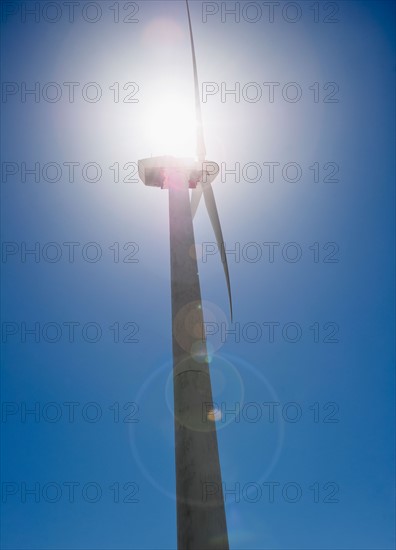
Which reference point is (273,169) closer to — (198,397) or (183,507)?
(198,397)

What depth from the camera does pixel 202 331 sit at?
1135cm

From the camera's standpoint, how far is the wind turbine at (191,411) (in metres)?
9.22

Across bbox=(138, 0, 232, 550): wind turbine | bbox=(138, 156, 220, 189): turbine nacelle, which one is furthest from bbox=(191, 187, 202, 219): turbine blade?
bbox=(138, 0, 232, 550): wind turbine

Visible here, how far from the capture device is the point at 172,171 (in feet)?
54.0

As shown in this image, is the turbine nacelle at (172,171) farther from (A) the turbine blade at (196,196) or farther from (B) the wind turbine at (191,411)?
(B) the wind turbine at (191,411)

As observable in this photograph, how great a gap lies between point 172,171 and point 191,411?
8.75 metres

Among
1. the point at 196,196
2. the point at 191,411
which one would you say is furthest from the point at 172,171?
the point at 191,411

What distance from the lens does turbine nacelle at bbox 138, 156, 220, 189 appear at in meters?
16.5

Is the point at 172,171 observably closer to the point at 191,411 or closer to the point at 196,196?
the point at 196,196

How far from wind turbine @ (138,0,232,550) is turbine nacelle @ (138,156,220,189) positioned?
6.42 feet

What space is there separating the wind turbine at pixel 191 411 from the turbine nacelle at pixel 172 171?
6.42 feet

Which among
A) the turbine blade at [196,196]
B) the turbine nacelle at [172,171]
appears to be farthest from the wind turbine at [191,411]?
the turbine blade at [196,196]

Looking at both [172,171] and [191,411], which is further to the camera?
[172,171]

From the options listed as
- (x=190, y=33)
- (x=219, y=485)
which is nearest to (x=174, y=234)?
(x=219, y=485)
